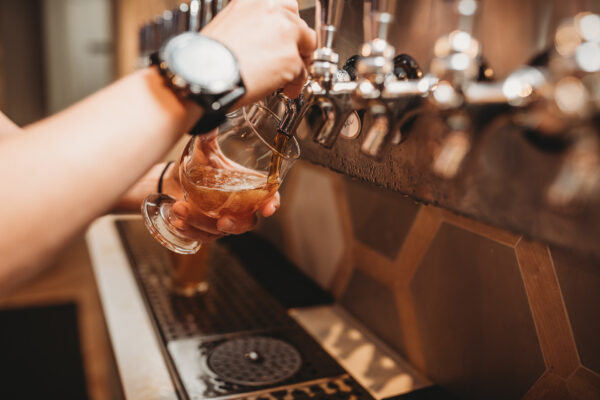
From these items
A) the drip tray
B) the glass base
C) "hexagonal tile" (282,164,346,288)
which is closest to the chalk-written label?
the glass base

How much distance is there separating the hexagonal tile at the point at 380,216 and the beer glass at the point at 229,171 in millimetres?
439

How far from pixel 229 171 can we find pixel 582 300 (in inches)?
23.8

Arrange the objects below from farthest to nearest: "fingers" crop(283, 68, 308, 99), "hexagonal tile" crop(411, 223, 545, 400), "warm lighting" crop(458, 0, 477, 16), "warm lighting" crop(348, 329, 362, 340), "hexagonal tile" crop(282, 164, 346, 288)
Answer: "hexagonal tile" crop(282, 164, 346, 288)
"warm lighting" crop(348, 329, 362, 340)
"hexagonal tile" crop(411, 223, 545, 400)
"fingers" crop(283, 68, 308, 99)
"warm lighting" crop(458, 0, 477, 16)

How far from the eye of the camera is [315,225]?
62.1 inches

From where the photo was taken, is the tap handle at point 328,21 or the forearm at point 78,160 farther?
the tap handle at point 328,21

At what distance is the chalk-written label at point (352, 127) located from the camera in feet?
2.17

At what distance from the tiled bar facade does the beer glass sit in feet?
1.25

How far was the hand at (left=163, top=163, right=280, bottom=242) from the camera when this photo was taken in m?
0.75

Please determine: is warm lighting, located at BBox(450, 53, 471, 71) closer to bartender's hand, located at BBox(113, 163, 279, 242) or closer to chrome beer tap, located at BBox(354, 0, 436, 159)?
chrome beer tap, located at BBox(354, 0, 436, 159)

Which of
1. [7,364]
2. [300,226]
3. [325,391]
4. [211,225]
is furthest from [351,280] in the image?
[7,364]

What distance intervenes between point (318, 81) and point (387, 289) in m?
0.73

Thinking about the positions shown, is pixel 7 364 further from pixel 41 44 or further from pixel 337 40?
pixel 41 44

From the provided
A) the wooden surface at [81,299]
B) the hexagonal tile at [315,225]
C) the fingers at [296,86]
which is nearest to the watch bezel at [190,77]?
the fingers at [296,86]

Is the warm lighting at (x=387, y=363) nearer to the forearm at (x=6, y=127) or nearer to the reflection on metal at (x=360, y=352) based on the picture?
the reflection on metal at (x=360, y=352)
